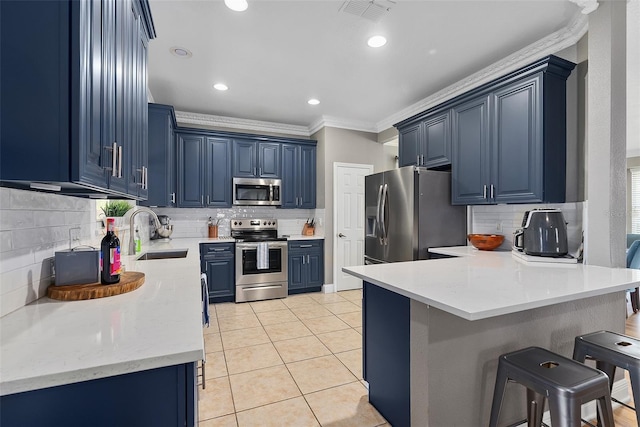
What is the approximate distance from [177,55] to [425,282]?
9.64ft

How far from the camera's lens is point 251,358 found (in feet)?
8.70

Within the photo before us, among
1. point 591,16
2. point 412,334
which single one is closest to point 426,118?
point 591,16

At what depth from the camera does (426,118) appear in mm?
3568

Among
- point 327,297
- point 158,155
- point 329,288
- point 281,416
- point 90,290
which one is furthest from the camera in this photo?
point 329,288

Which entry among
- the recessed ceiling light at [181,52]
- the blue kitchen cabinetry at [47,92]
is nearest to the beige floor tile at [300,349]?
the blue kitchen cabinetry at [47,92]

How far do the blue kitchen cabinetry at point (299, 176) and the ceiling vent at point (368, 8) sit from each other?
2.79m

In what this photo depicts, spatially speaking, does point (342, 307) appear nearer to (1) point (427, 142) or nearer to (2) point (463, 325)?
(1) point (427, 142)

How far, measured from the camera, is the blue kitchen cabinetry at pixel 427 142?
10.8ft

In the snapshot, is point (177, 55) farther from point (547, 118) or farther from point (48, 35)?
point (547, 118)

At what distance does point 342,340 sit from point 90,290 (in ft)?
7.52

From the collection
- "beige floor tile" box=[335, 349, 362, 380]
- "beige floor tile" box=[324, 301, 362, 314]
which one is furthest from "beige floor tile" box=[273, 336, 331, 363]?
"beige floor tile" box=[324, 301, 362, 314]

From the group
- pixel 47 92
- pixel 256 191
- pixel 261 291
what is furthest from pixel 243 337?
pixel 47 92

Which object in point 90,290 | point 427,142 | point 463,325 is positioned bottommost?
point 463,325

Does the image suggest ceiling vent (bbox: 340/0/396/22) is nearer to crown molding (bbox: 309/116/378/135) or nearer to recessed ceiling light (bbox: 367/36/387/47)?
recessed ceiling light (bbox: 367/36/387/47)
